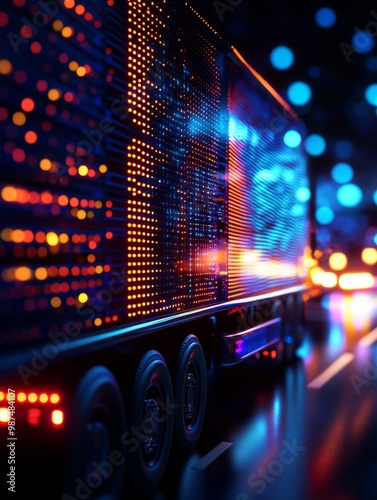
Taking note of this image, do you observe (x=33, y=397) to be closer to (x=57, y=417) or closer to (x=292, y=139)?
(x=57, y=417)

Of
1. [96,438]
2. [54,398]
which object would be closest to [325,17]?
[96,438]

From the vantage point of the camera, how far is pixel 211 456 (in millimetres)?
6789

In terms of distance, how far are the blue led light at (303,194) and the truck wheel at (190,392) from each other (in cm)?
795

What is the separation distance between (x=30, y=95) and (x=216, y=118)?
4.31 m

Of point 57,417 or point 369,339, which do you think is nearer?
point 57,417

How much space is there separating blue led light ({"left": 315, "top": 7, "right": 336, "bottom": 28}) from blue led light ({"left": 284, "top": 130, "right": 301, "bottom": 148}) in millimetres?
5090

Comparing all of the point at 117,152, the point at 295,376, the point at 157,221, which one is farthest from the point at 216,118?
the point at 295,376

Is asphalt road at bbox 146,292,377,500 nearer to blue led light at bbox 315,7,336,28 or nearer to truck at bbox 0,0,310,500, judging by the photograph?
truck at bbox 0,0,310,500

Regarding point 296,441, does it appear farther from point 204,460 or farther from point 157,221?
point 157,221

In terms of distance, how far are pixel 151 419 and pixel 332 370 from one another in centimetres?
702

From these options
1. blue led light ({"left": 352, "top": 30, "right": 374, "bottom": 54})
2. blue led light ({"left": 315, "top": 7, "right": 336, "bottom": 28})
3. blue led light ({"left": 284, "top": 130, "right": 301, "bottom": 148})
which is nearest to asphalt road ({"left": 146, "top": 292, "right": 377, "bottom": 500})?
blue led light ({"left": 284, "top": 130, "right": 301, "bottom": 148})

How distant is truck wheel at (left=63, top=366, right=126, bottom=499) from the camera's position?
4301 millimetres

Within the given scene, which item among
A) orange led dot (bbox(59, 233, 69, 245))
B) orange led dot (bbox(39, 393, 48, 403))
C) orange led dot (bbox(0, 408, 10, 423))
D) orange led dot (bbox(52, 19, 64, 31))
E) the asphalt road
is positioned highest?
orange led dot (bbox(52, 19, 64, 31))

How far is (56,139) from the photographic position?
4223 millimetres
